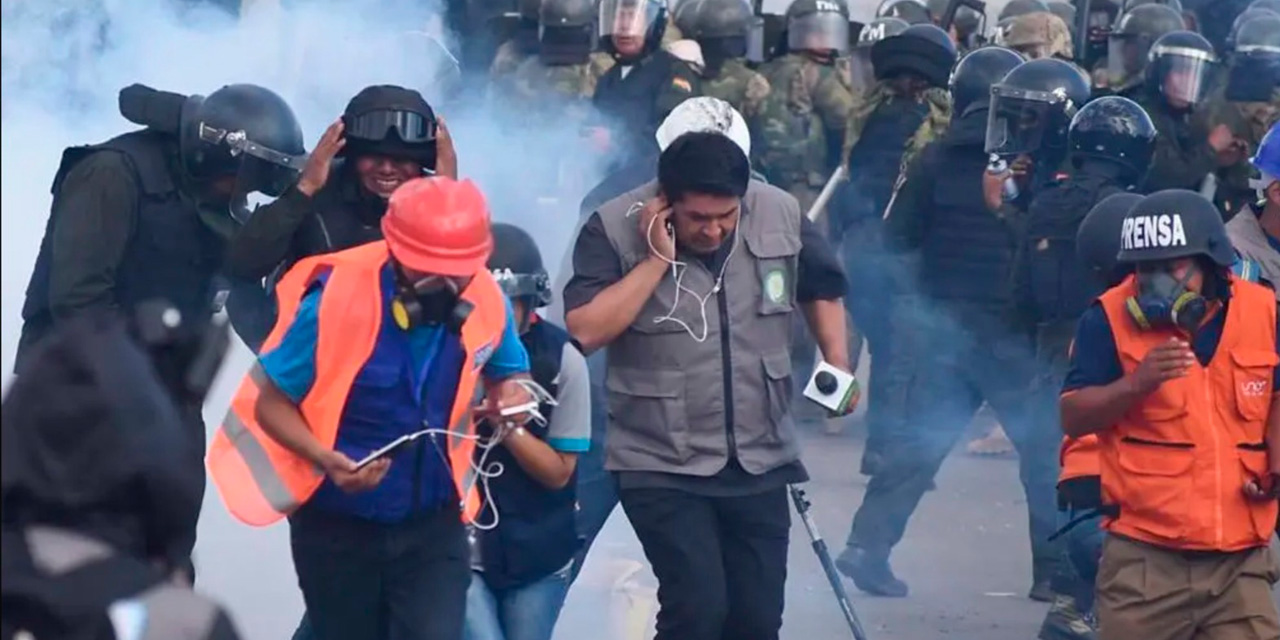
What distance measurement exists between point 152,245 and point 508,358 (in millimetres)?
1268

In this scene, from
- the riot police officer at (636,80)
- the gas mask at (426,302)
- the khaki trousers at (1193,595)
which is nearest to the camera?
the gas mask at (426,302)

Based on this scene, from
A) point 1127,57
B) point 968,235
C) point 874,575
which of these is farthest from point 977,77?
point 1127,57

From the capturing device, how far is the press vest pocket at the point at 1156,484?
16.7 feet

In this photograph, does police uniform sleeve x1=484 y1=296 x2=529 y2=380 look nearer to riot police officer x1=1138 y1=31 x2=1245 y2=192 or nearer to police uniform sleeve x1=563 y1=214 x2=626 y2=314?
police uniform sleeve x1=563 y1=214 x2=626 y2=314

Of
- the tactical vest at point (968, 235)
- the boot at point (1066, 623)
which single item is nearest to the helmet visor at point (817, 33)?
the tactical vest at point (968, 235)

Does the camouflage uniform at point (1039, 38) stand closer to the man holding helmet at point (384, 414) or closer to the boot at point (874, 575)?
the boot at point (874, 575)

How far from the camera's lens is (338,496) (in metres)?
4.64

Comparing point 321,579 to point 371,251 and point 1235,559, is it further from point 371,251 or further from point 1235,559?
point 1235,559

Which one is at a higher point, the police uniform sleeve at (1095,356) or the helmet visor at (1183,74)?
the police uniform sleeve at (1095,356)

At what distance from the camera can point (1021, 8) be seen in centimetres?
1204

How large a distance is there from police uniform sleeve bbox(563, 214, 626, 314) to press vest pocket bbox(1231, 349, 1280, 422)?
4.44 ft

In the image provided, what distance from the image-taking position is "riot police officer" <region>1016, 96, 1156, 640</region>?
706 centimetres

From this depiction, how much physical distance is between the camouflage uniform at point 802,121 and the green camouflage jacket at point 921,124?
5.61ft

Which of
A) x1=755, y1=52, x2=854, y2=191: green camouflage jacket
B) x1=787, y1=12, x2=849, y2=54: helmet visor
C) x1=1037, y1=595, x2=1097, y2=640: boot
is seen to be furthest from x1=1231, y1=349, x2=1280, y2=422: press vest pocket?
x1=787, y1=12, x2=849, y2=54: helmet visor
